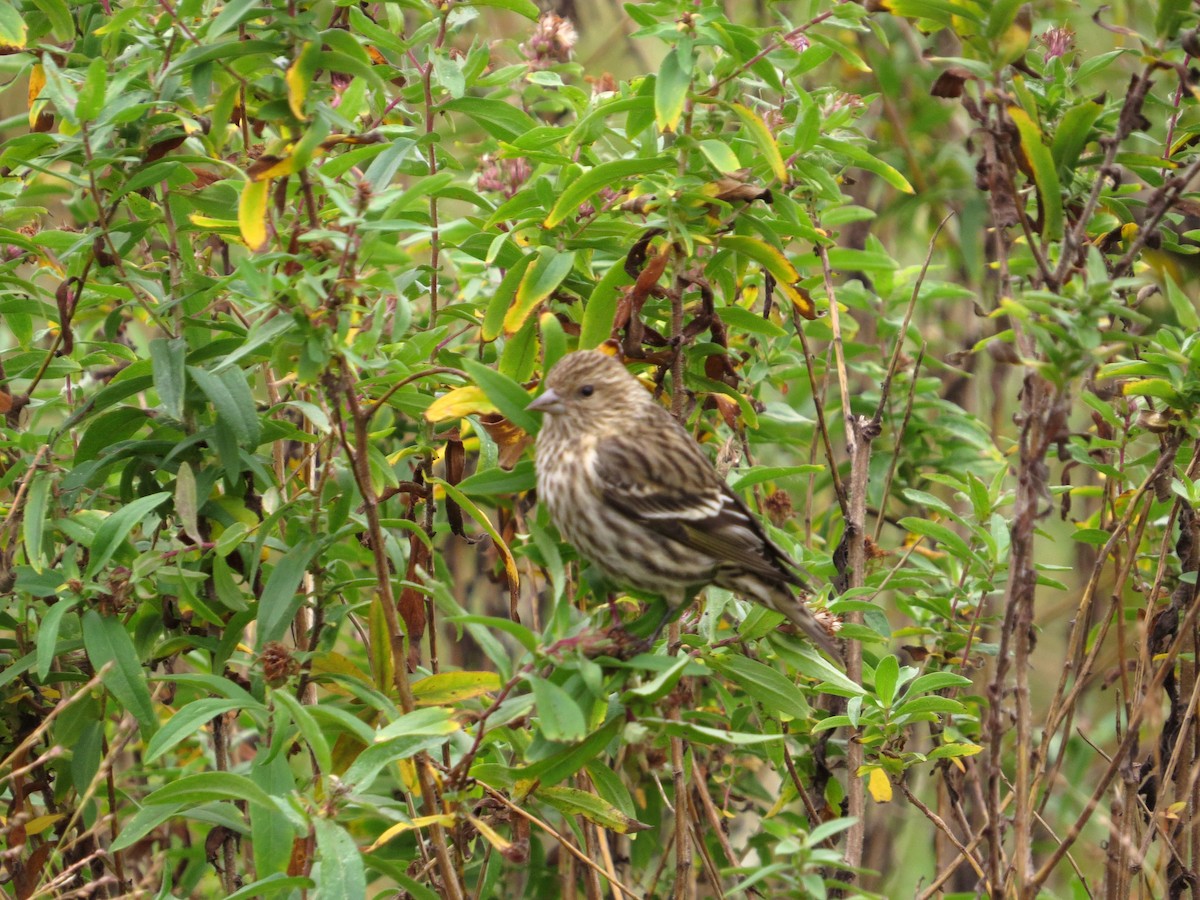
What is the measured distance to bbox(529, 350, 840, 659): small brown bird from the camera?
3535mm

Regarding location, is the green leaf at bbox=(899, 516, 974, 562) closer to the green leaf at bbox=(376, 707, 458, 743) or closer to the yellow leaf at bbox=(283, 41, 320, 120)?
the green leaf at bbox=(376, 707, 458, 743)

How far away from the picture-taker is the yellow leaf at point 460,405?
3.16 m

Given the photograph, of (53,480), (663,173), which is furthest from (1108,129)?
(53,480)

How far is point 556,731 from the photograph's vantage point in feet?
8.91

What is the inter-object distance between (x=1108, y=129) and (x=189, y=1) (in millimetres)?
2569

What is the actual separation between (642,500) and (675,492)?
11cm

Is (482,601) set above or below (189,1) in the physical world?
below

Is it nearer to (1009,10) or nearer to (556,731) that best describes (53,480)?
(556,731)

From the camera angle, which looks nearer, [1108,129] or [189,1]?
[189,1]

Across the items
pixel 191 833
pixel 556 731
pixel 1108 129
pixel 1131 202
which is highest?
pixel 1108 129

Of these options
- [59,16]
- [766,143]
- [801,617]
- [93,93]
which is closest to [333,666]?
[801,617]

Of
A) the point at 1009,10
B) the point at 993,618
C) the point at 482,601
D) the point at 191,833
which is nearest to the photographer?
the point at 1009,10

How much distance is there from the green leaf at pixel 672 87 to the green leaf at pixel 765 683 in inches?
55.0

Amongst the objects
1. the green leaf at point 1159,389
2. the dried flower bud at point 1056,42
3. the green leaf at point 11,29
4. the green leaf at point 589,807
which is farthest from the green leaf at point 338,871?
the dried flower bud at point 1056,42
